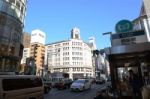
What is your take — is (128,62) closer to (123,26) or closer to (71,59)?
(123,26)

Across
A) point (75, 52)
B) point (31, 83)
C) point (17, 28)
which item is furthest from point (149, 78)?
point (75, 52)

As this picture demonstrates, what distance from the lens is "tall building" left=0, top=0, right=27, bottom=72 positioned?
3353cm

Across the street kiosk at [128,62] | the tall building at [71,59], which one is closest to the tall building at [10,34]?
the street kiosk at [128,62]

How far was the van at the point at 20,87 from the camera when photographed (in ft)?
29.9

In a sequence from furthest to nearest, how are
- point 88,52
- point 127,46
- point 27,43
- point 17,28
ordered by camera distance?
point 88,52, point 27,43, point 17,28, point 127,46

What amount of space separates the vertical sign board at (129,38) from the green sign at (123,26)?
91cm

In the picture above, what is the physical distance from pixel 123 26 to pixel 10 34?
29472 millimetres

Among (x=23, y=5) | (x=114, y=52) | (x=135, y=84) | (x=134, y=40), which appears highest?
(x=23, y=5)

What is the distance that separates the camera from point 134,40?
31.1ft

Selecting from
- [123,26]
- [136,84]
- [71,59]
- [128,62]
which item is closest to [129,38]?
[128,62]

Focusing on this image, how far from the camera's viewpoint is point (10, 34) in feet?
116

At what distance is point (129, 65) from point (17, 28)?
3251cm

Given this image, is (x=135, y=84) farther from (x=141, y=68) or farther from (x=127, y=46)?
(x=127, y=46)

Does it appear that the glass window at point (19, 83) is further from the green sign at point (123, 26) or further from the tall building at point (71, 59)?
the tall building at point (71, 59)
